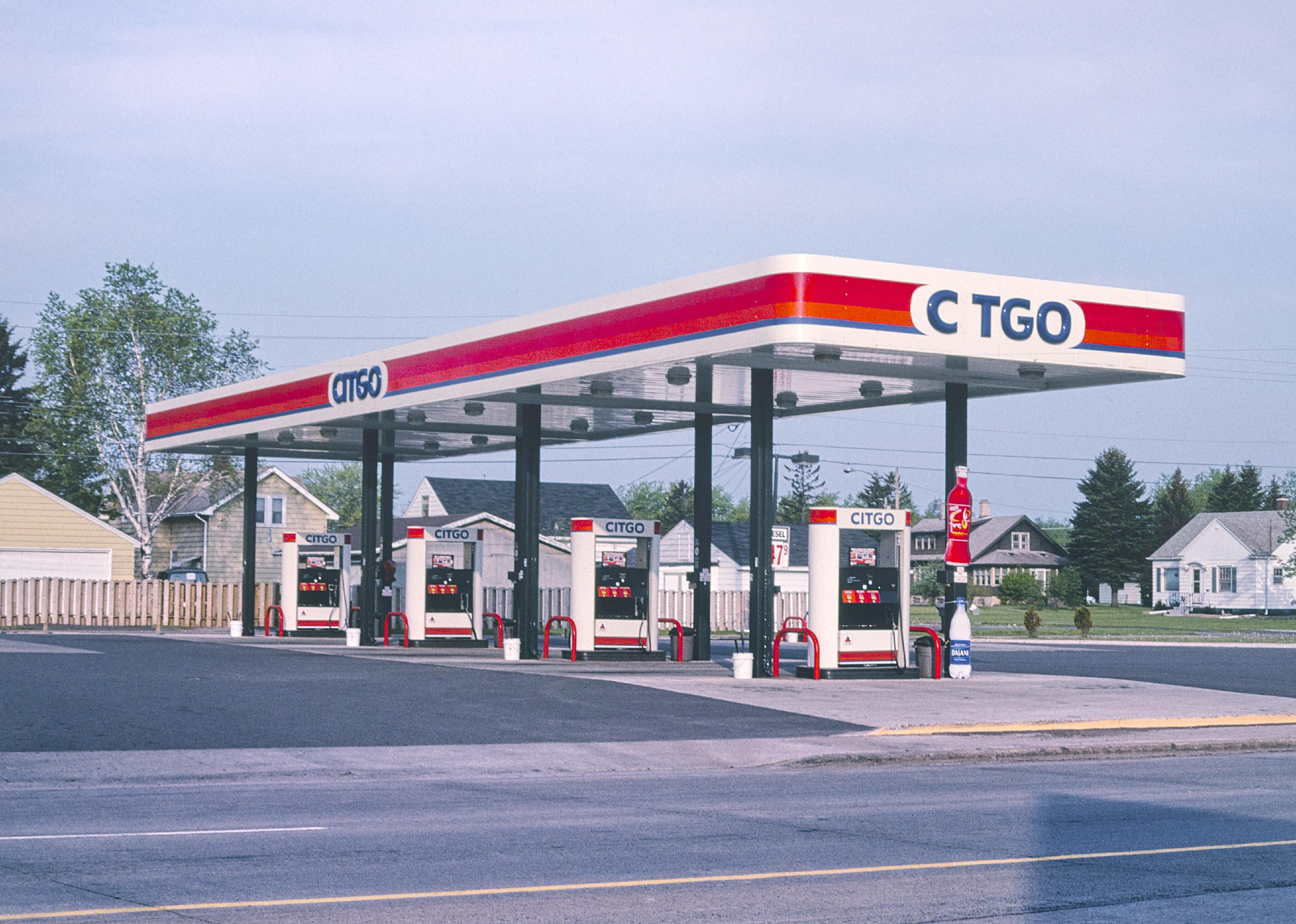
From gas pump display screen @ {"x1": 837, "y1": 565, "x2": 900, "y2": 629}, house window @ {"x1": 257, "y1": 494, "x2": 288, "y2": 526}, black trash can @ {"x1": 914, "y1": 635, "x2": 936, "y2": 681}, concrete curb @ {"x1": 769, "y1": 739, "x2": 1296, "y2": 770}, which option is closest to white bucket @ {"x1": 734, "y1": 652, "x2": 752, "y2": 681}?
gas pump display screen @ {"x1": 837, "y1": 565, "x2": 900, "y2": 629}

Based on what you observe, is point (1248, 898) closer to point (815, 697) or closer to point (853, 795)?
point (853, 795)

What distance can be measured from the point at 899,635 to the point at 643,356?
21.5 ft

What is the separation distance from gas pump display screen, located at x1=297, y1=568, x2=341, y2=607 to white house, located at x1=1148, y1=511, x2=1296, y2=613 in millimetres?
62513

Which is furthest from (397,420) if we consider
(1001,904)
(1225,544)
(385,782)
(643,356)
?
(1225,544)

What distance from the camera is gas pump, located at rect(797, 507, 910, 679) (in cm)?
2614

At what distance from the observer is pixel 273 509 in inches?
2830

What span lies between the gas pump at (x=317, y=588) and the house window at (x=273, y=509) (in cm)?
2962

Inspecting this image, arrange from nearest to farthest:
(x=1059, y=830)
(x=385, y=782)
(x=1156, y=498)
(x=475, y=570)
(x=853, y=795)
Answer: (x=1059, y=830), (x=853, y=795), (x=385, y=782), (x=475, y=570), (x=1156, y=498)

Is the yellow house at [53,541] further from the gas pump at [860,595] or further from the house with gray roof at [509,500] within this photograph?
the gas pump at [860,595]

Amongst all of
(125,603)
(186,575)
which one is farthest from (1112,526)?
(125,603)

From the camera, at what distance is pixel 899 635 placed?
27.0m

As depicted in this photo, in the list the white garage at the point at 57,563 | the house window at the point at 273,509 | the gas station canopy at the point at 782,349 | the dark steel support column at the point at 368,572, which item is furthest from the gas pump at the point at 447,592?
the house window at the point at 273,509

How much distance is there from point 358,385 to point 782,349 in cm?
1369

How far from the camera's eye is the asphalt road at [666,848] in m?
8.49
